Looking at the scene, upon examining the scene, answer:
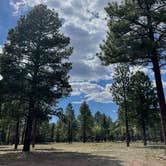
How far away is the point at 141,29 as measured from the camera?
1975 cm

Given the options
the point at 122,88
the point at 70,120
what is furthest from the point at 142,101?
the point at 70,120

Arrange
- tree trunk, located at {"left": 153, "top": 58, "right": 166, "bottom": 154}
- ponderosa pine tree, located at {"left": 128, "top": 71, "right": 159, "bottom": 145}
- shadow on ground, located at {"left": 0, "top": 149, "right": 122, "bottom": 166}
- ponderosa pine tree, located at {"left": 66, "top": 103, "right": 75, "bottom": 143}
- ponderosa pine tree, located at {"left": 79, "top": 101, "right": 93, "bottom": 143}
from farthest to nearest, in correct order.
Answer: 1. ponderosa pine tree, located at {"left": 66, "top": 103, "right": 75, "bottom": 143}
2. ponderosa pine tree, located at {"left": 79, "top": 101, "right": 93, "bottom": 143}
3. ponderosa pine tree, located at {"left": 128, "top": 71, "right": 159, "bottom": 145}
4. tree trunk, located at {"left": 153, "top": 58, "right": 166, "bottom": 154}
5. shadow on ground, located at {"left": 0, "top": 149, "right": 122, "bottom": 166}

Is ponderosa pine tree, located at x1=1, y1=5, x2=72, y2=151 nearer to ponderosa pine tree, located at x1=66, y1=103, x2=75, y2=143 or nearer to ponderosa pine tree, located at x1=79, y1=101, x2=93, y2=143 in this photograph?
ponderosa pine tree, located at x1=79, y1=101, x2=93, y2=143

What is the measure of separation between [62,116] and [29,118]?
10.8ft

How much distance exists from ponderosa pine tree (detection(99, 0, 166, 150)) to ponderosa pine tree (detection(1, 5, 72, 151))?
6.64m

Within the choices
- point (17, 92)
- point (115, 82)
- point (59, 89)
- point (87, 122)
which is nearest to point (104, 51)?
point (59, 89)

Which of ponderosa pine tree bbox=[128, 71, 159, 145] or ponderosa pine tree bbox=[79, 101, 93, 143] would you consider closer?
ponderosa pine tree bbox=[128, 71, 159, 145]

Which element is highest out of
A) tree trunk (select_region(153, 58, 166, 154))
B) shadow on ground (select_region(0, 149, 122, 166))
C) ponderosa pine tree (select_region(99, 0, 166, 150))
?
ponderosa pine tree (select_region(99, 0, 166, 150))

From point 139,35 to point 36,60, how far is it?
408 inches

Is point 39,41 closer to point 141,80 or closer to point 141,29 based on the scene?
point 141,29

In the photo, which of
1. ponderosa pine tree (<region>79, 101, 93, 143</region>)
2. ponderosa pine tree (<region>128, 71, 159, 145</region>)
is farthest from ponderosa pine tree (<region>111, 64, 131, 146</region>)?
ponderosa pine tree (<region>79, 101, 93, 143</region>)

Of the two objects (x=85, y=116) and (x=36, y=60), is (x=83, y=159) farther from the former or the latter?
(x=85, y=116)

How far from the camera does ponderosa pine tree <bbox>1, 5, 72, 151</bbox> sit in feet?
78.4

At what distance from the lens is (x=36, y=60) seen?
81.6 ft
